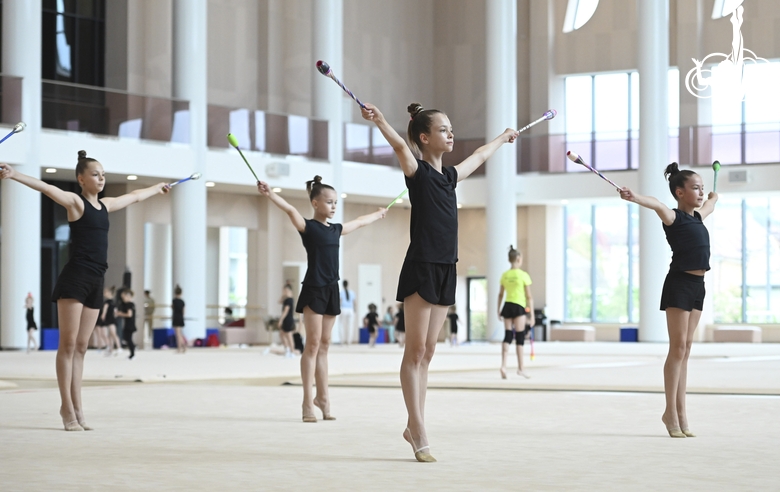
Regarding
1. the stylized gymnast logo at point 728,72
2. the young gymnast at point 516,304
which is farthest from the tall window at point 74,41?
the young gymnast at point 516,304

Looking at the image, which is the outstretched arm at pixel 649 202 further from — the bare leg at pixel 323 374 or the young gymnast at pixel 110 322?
the young gymnast at pixel 110 322

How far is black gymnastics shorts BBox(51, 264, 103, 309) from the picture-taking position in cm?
746

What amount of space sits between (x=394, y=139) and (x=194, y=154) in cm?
2206

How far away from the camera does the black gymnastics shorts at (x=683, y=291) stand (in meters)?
7.14

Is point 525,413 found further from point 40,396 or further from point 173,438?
point 40,396

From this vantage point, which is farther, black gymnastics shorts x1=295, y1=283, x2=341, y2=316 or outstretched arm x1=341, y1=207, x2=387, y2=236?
black gymnastics shorts x1=295, y1=283, x2=341, y2=316

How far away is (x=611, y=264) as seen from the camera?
3781 centimetres

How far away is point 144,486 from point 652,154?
2782 cm

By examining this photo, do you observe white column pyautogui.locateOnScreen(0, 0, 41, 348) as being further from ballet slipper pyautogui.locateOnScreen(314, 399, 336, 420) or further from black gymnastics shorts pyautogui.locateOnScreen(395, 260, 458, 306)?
black gymnastics shorts pyautogui.locateOnScreen(395, 260, 458, 306)

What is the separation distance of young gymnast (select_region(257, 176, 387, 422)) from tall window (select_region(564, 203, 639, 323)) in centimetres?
2999

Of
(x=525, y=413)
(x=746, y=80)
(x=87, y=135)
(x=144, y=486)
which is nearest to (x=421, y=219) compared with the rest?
(x=144, y=486)

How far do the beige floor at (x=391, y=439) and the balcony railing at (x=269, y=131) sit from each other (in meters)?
15.9

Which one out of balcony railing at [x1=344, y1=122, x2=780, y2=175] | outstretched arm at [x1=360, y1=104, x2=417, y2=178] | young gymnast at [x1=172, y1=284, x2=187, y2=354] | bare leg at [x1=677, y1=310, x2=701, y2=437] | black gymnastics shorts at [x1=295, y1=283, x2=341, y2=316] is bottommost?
young gymnast at [x1=172, y1=284, x2=187, y2=354]

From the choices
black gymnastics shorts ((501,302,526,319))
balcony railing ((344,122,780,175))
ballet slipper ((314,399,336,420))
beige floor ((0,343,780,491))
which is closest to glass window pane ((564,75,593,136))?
balcony railing ((344,122,780,175))
